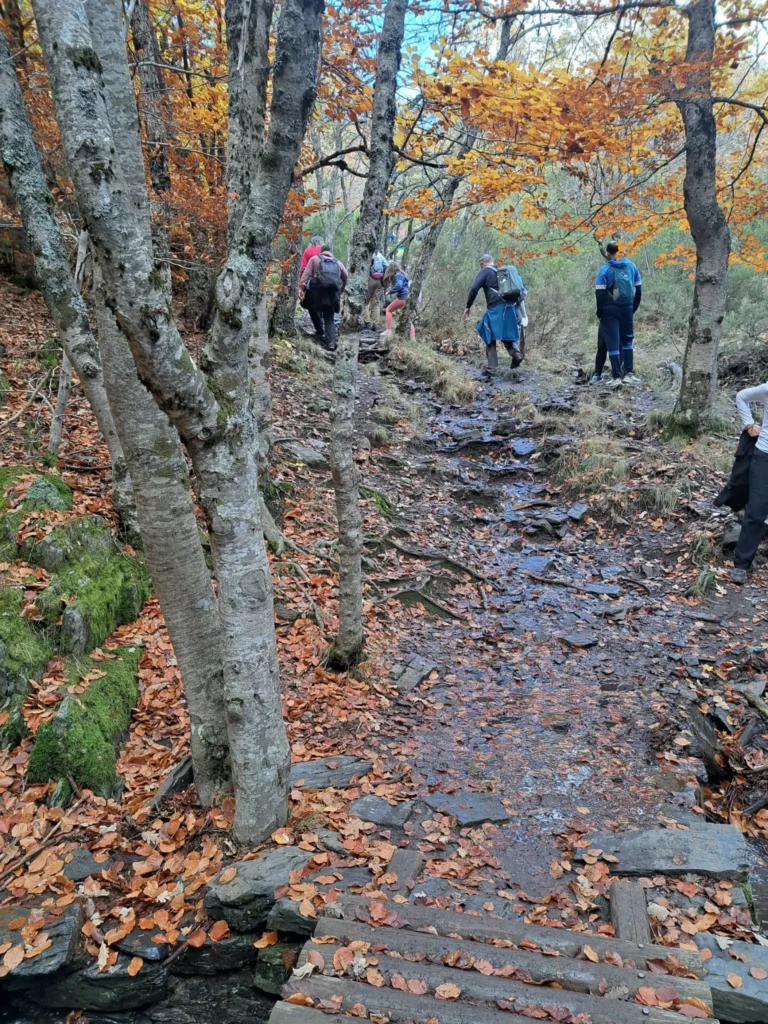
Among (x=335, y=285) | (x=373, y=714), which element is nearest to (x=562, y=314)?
(x=335, y=285)

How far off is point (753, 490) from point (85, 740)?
253 inches

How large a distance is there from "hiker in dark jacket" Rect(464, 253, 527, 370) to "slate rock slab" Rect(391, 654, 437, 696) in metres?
9.64

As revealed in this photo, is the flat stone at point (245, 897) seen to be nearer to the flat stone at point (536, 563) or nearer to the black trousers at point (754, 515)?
the flat stone at point (536, 563)

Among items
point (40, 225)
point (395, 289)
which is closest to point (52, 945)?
Answer: point (40, 225)

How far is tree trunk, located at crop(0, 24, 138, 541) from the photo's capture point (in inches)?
203

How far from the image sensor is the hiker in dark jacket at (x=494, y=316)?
13.4 metres

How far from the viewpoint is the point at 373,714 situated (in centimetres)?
517

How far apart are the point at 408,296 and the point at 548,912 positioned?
48.6ft

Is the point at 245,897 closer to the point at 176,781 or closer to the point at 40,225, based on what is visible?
the point at 176,781

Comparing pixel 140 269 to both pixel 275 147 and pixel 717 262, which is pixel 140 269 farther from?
pixel 717 262

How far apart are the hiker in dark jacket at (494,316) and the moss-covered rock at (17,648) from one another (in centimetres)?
1122

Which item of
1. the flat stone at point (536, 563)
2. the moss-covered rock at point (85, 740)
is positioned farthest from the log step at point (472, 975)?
the flat stone at point (536, 563)

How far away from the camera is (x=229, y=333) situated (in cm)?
285

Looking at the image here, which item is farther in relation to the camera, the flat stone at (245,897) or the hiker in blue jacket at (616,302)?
the hiker in blue jacket at (616,302)
